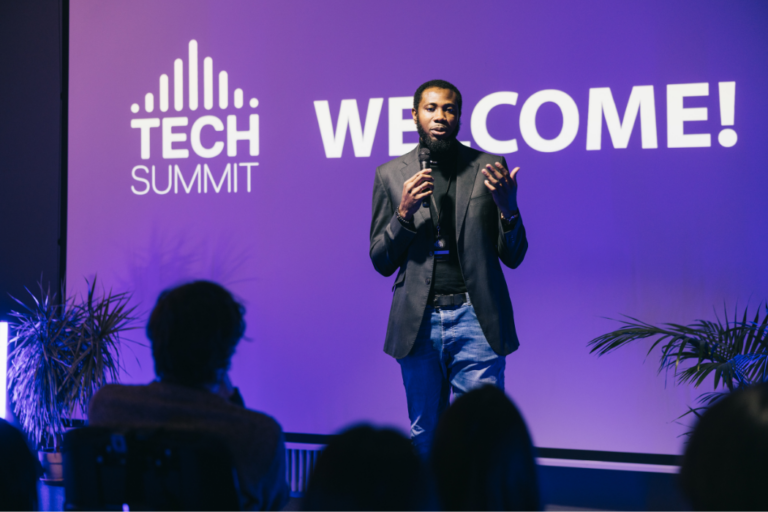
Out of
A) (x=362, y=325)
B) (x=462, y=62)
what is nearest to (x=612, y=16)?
(x=462, y=62)

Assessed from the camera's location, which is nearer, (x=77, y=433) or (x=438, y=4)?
(x=77, y=433)

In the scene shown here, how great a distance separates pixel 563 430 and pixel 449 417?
2.49 metres

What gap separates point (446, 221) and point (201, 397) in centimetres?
134

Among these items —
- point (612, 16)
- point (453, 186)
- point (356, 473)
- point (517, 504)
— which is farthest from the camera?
point (612, 16)

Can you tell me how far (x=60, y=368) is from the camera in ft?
11.9

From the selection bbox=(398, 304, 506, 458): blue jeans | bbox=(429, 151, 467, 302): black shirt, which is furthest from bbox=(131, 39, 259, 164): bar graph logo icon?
bbox=(398, 304, 506, 458): blue jeans

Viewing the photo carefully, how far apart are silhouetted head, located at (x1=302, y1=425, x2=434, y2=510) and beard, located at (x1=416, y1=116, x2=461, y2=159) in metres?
1.64

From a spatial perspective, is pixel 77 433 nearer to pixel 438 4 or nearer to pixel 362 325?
pixel 362 325

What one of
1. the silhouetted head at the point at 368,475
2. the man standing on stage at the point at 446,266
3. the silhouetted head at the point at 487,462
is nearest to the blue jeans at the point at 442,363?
the man standing on stage at the point at 446,266

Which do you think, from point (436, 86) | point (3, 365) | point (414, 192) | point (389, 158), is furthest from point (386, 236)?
point (3, 365)

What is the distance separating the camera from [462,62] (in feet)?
11.7

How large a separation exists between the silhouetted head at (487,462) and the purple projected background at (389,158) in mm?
2401

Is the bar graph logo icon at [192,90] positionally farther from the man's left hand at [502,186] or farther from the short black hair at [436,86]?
the man's left hand at [502,186]

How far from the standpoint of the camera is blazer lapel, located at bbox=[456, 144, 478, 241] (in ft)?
7.88
